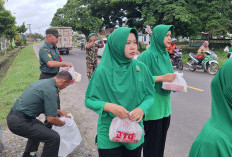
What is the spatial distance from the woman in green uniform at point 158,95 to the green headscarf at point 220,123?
1.24 meters

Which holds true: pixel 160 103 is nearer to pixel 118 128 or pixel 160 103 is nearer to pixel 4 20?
pixel 118 128

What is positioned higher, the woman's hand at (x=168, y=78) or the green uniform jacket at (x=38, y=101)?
the woman's hand at (x=168, y=78)

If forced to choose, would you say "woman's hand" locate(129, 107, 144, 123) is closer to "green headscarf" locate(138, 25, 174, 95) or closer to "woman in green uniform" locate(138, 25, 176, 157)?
"woman in green uniform" locate(138, 25, 176, 157)

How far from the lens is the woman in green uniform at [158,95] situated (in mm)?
2422

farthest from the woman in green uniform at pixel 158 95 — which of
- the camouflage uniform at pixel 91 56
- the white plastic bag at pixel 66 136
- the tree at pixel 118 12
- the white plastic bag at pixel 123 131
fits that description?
the tree at pixel 118 12

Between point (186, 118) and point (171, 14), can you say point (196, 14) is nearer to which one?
point (171, 14)

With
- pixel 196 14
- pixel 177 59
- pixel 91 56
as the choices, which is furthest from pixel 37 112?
pixel 196 14

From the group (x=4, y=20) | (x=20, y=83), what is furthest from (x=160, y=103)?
(x=4, y=20)

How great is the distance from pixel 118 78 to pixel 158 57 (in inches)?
34.2

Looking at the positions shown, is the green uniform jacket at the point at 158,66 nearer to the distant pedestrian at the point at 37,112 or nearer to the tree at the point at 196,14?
the distant pedestrian at the point at 37,112

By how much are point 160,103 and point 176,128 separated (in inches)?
82.7

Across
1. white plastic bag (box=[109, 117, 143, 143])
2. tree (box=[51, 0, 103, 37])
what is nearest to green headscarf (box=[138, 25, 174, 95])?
white plastic bag (box=[109, 117, 143, 143])

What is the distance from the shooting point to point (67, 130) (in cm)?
312

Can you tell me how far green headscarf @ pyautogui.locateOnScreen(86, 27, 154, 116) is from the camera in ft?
6.09
